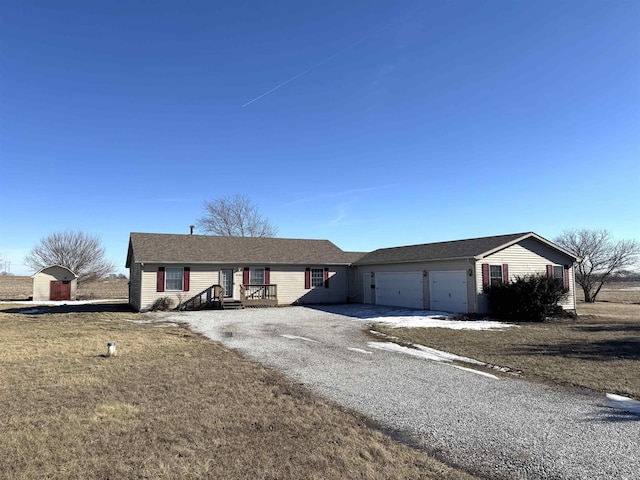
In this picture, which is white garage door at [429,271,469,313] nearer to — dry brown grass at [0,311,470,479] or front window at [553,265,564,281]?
front window at [553,265,564,281]

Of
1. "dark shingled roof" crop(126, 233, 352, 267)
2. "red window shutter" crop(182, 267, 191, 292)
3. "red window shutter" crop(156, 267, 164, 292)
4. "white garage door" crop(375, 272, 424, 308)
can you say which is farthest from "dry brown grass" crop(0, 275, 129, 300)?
"white garage door" crop(375, 272, 424, 308)

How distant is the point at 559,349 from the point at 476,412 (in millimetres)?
6208

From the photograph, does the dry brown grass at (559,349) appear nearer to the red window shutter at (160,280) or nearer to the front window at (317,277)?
the front window at (317,277)

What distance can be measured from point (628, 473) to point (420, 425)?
2050 mm

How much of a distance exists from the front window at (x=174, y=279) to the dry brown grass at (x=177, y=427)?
520 inches

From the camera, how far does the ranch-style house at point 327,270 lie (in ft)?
62.1

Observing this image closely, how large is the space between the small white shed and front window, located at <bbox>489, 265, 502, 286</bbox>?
98.3 feet

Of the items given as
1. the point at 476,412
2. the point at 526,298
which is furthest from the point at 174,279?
the point at 476,412

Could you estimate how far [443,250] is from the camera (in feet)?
67.6

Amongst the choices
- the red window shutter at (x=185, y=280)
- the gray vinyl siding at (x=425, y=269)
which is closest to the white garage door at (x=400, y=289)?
the gray vinyl siding at (x=425, y=269)

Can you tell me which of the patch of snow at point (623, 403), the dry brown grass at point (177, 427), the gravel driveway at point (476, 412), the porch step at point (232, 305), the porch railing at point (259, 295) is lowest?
the patch of snow at point (623, 403)

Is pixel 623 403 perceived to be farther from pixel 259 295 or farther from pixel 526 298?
pixel 259 295

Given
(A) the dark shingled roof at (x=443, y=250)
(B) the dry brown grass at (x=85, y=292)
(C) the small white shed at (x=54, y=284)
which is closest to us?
(A) the dark shingled roof at (x=443, y=250)

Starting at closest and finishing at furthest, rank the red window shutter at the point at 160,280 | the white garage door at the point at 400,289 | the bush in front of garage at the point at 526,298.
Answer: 1. the bush in front of garage at the point at 526,298
2. the white garage door at the point at 400,289
3. the red window shutter at the point at 160,280
